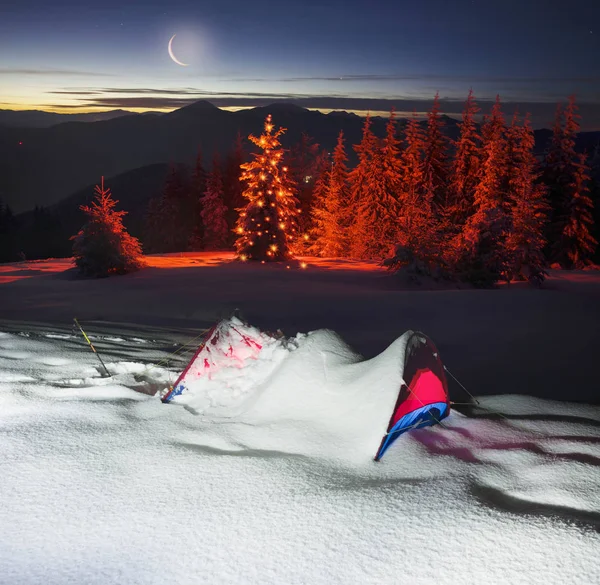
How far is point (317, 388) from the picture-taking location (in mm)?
6910

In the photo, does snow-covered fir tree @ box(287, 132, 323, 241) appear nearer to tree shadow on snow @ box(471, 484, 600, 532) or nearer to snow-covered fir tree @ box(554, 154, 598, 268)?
snow-covered fir tree @ box(554, 154, 598, 268)

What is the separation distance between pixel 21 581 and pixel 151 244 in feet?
183

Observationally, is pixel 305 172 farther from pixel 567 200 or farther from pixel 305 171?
pixel 567 200

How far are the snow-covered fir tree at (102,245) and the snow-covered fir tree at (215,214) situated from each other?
93.7 ft

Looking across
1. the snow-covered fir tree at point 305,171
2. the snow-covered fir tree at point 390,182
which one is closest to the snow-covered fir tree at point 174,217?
the snow-covered fir tree at point 305,171

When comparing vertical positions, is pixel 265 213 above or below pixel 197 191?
above

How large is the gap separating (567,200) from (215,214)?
1071 inches

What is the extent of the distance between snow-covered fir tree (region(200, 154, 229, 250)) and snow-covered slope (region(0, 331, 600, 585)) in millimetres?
42294

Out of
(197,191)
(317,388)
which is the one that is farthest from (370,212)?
(317,388)

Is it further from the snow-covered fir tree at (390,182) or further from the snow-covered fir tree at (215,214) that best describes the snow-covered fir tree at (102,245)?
the snow-covered fir tree at (215,214)

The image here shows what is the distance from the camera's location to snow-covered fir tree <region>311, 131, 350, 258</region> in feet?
118

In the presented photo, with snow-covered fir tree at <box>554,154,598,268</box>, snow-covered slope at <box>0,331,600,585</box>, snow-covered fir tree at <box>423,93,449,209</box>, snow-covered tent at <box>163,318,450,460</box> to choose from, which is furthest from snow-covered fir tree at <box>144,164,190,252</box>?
snow-covered slope at <box>0,331,600,585</box>

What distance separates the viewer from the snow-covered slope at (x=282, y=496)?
410 cm

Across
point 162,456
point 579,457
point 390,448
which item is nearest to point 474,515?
point 390,448
